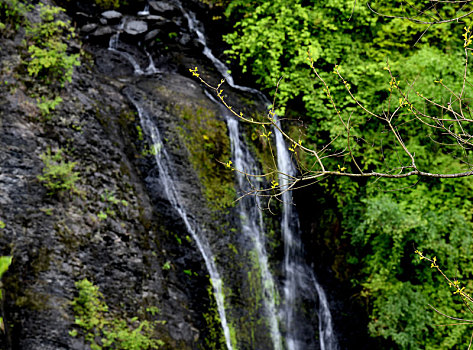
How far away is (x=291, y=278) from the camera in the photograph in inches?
281

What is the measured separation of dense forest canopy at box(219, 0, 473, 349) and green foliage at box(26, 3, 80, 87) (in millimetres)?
3165

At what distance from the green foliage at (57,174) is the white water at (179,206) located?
1.30 meters

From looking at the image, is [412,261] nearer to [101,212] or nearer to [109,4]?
[101,212]

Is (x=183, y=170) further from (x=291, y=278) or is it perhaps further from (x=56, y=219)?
(x=291, y=278)

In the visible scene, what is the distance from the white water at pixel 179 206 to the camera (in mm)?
5734

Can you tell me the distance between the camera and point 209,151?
21.5 feet

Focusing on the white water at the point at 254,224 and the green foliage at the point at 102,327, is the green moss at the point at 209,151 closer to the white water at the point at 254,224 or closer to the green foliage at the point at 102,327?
the white water at the point at 254,224

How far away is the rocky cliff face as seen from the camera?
4.43 meters

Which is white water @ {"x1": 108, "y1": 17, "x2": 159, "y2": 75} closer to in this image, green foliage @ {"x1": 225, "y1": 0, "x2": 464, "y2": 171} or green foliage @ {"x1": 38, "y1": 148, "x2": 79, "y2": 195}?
green foliage @ {"x1": 225, "y1": 0, "x2": 464, "y2": 171}

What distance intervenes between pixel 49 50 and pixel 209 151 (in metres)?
2.79

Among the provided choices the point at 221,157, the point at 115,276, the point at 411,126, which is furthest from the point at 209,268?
the point at 411,126

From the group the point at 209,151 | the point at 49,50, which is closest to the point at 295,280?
the point at 209,151

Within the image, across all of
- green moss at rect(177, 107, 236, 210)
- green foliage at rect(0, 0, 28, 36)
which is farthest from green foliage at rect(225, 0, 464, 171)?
green foliage at rect(0, 0, 28, 36)

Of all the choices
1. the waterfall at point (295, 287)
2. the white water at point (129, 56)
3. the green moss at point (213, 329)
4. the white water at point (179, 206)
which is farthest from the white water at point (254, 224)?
the white water at point (129, 56)
